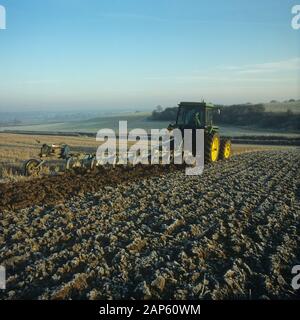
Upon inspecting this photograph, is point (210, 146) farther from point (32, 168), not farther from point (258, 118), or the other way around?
point (258, 118)

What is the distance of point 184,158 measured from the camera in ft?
53.0

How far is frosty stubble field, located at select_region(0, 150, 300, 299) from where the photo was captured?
216 inches

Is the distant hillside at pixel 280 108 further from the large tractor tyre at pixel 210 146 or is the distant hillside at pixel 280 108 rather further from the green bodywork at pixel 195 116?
the green bodywork at pixel 195 116

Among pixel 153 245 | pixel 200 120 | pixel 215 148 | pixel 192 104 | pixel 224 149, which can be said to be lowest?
pixel 153 245

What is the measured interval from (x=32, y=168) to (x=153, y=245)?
7092 millimetres

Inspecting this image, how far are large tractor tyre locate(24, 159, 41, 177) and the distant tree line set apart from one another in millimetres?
47423

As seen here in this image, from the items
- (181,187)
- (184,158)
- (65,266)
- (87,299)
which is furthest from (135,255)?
(184,158)

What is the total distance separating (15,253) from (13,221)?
1.72 metres

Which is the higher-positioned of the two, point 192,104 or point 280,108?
point 280,108

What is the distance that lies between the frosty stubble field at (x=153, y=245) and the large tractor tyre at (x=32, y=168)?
2769 millimetres

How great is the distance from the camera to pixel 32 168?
13.1 meters

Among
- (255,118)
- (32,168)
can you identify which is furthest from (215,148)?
(255,118)

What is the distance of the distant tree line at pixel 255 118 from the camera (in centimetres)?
6023
